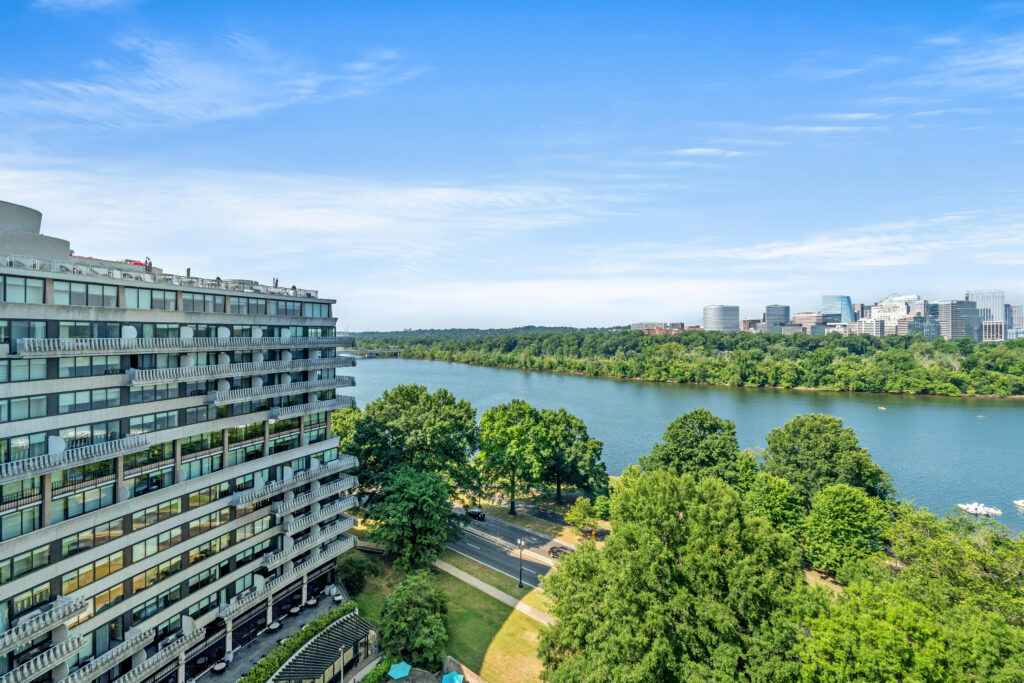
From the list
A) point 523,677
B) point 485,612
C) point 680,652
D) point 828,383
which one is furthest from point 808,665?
point 828,383

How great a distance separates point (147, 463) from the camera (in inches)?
1146

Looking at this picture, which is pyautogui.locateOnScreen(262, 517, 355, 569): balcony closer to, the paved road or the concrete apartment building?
the concrete apartment building

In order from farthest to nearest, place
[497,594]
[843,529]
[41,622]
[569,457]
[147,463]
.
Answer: [569,457] → [843,529] → [497,594] → [147,463] → [41,622]

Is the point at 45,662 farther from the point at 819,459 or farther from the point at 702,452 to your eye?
the point at 819,459

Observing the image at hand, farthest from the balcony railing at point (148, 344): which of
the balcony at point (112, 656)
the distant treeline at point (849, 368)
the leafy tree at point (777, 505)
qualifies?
the distant treeline at point (849, 368)

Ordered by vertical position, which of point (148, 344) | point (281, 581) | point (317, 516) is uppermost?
point (148, 344)

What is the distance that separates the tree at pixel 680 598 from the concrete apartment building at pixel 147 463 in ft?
65.4

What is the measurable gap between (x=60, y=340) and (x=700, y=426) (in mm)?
53755

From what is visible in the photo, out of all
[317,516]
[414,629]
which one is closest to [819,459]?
[414,629]

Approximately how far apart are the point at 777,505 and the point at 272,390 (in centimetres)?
4160

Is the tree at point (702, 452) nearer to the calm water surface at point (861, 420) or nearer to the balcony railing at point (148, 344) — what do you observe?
the calm water surface at point (861, 420)

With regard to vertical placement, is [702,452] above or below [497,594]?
above

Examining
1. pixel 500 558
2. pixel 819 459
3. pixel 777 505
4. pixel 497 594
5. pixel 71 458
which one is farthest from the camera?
pixel 819 459

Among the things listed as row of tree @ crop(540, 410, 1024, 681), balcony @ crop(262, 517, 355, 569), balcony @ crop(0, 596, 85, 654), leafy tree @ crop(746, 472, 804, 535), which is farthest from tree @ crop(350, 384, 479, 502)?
leafy tree @ crop(746, 472, 804, 535)
